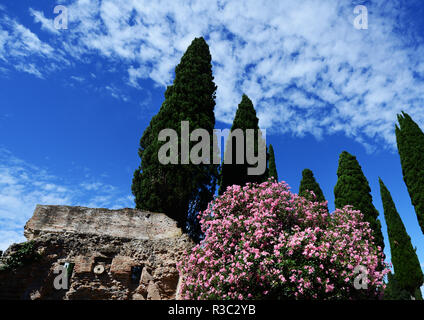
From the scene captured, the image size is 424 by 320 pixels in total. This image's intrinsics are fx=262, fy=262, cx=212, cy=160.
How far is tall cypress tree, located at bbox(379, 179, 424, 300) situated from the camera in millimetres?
18453

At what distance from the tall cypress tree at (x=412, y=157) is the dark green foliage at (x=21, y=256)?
18.6 meters

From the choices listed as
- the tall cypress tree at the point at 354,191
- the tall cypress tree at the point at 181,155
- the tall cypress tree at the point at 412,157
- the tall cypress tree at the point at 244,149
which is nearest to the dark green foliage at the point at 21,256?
the tall cypress tree at the point at 181,155

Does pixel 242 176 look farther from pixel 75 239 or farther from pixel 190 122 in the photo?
pixel 75 239

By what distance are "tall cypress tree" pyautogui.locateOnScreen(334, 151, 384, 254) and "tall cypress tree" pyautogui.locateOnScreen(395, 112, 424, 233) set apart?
2852mm

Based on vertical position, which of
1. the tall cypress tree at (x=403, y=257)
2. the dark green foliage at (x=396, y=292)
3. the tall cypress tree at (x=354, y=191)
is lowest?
the dark green foliage at (x=396, y=292)

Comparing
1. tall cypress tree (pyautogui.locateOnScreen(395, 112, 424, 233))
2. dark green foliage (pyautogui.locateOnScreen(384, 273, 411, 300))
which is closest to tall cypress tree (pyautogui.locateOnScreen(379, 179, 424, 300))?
dark green foliage (pyautogui.locateOnScreen(384, 273, 411, 300))

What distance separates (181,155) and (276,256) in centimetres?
670

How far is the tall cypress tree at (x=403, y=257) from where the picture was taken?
18.5 m

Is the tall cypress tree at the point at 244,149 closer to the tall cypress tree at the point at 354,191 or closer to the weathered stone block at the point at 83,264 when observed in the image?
the tall cypress tree at the point at 354,191

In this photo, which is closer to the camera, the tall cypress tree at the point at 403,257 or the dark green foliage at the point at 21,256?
the dark green foliage at the point at 21,256

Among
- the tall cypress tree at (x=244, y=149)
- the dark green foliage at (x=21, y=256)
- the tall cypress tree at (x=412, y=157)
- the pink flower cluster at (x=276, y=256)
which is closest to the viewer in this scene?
the pink flower cluster at (x=276, y=256)

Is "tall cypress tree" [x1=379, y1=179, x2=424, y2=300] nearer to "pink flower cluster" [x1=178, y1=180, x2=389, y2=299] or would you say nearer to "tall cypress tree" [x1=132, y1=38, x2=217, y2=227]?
"pink flower cluster" [x1=178, y1=180, x2=389, y2=299]
